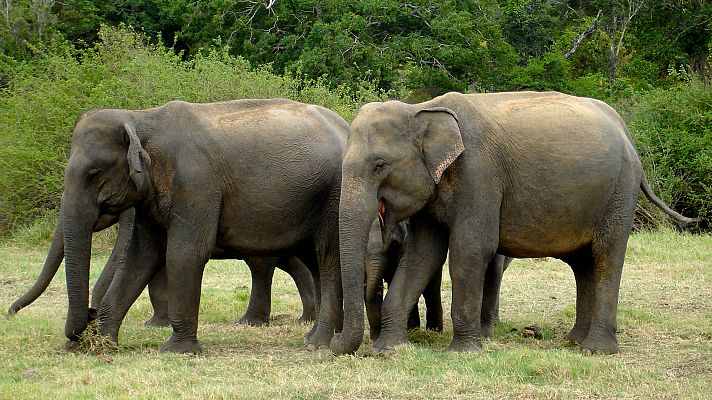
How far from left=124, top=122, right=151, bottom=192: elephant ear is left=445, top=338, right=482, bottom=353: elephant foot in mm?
2665

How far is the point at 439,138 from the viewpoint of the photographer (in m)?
8.10

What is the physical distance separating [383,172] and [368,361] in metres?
1.41

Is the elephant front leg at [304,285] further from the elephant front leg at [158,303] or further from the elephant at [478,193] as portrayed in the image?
the elephant at [478,193]

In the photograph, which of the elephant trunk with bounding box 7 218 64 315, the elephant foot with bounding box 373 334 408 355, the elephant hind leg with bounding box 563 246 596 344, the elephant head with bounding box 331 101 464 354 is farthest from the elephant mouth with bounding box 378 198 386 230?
the elephant trunk with bounding box 7 218 64 315

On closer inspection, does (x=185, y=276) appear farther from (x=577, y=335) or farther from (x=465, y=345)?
(x=577, y=335)

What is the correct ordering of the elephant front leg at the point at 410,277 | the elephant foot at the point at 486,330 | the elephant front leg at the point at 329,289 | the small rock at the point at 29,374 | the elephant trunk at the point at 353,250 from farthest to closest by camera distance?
the elephant foot at the point at 486,330, the elephant front leg at the point at 329,289, the elephant front leg at the point at 410,277, the elephant trunk at the point at 353,250, the small rock at the point at 29,374

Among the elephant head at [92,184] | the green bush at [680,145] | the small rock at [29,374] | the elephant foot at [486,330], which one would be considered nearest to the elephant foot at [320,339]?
the elephant foot at [486,330]

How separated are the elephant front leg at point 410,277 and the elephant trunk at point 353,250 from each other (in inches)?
23.0

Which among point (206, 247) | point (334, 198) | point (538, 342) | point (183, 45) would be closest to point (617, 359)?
point (538, 342)

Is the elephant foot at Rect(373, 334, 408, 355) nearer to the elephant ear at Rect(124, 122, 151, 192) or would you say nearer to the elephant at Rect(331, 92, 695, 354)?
the elephant at Rect(331, 92, 695, 354)

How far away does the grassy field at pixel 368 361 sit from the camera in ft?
22.0

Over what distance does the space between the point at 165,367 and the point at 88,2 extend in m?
24.2

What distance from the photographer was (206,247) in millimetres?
8328

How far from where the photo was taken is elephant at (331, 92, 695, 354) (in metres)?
7.95
